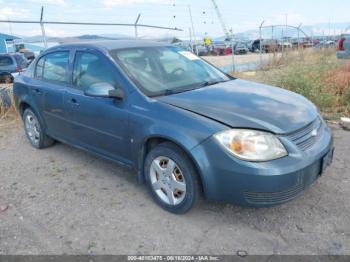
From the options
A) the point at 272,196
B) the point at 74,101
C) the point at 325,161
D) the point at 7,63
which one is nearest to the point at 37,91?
the point at 74,101

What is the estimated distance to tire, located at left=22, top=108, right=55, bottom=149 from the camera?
5199mm

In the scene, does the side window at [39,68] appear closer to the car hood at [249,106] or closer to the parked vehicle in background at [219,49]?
the car hood at [249,106]

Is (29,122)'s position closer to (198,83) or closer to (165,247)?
(198,83)

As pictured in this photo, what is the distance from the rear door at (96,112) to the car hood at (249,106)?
1.88 feet

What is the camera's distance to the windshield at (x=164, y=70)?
11.6ft

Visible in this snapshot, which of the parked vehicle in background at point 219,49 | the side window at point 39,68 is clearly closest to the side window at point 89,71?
the side window at point 39,68

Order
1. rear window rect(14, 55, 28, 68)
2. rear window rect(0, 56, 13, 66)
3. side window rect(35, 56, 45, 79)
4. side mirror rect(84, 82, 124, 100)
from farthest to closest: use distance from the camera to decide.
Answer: rear window rect(14, 55, 28, 68)
rear window rect(0, 56, 13, 66)
side window rect(35, 56, 45, 79)
side mirror rect(84, 82, 124, 100)

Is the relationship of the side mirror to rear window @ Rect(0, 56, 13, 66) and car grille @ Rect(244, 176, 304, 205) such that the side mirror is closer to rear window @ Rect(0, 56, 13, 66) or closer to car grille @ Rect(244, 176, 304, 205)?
car grille @ Rect(244, 176, 304, 205)

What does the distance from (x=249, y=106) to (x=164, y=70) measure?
1155 millimetres

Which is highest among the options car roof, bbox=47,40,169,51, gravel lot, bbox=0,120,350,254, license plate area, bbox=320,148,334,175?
car roof, bbox=47,40,169,51

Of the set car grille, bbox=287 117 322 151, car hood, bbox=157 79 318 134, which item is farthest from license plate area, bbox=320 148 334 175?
car hood, bbox=157 79 318 134

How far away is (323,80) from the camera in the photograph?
23.7 feet

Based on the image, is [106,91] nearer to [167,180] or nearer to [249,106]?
[167,180]

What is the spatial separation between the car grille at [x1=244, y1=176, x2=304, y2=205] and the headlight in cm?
28
